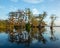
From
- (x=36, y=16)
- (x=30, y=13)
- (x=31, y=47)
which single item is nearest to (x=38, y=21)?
(x=36, y=16)

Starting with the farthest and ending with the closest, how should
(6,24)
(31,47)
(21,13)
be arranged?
(6,24) < (21,13) < (31,47)

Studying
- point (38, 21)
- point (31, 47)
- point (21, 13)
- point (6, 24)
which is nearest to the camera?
point (31, 47)

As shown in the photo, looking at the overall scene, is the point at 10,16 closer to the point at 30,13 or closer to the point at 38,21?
the point at 30,13

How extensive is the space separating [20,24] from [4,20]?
4.91 metres

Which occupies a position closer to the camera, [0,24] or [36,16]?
[0,24]

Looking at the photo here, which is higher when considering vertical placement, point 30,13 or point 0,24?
point 30,13

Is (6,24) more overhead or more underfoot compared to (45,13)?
more underfoot

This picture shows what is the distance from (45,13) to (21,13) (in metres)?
7.86

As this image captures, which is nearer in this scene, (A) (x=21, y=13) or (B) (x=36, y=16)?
(A) (x=21, y=13)

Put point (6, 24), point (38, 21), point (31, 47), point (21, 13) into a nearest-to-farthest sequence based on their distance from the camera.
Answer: point (31, 47) < point (21, 13) < point (6, 24) < point (38, 21)

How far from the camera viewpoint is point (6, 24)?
132 ft

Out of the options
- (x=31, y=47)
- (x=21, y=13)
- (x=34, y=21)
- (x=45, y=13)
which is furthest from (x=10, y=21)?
(x=31, y=47)

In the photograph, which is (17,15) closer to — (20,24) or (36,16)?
(20,24)

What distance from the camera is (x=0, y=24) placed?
1529 inches
